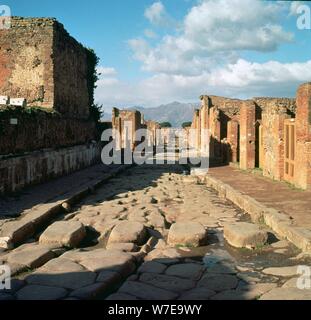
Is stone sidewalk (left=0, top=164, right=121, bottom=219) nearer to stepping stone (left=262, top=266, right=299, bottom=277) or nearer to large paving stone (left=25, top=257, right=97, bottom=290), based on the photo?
large paving stone (left=25, top=257, right=97, bottom=290)

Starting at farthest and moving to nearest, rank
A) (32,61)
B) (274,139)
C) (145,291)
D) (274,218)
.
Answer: (32,61) → (274,139) → (274,218) → (145,291)

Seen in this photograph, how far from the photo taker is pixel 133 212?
8.55 meters

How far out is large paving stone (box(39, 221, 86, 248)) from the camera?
245 inches

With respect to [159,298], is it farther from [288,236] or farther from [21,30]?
[21,30]

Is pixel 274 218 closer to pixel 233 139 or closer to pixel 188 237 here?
pixel 188 237

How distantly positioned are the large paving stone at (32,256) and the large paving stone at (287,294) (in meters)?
2.80

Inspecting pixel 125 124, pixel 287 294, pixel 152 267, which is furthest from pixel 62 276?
pixel 125 124

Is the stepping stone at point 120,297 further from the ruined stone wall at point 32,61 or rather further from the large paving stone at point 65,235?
the ruined stone wall at point 32,61

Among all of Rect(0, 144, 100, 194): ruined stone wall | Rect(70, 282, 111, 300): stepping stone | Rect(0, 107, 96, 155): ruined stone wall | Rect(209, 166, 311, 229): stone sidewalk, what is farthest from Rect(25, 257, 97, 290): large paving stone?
Rect(0, 107, 96, 155): ruined stone wall

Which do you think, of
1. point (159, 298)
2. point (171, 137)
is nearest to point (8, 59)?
point (159, 298)

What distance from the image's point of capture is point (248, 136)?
1702 centimetres

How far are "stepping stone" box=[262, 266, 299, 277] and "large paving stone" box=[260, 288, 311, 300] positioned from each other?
0.62m

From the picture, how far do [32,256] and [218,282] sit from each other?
2.43m
